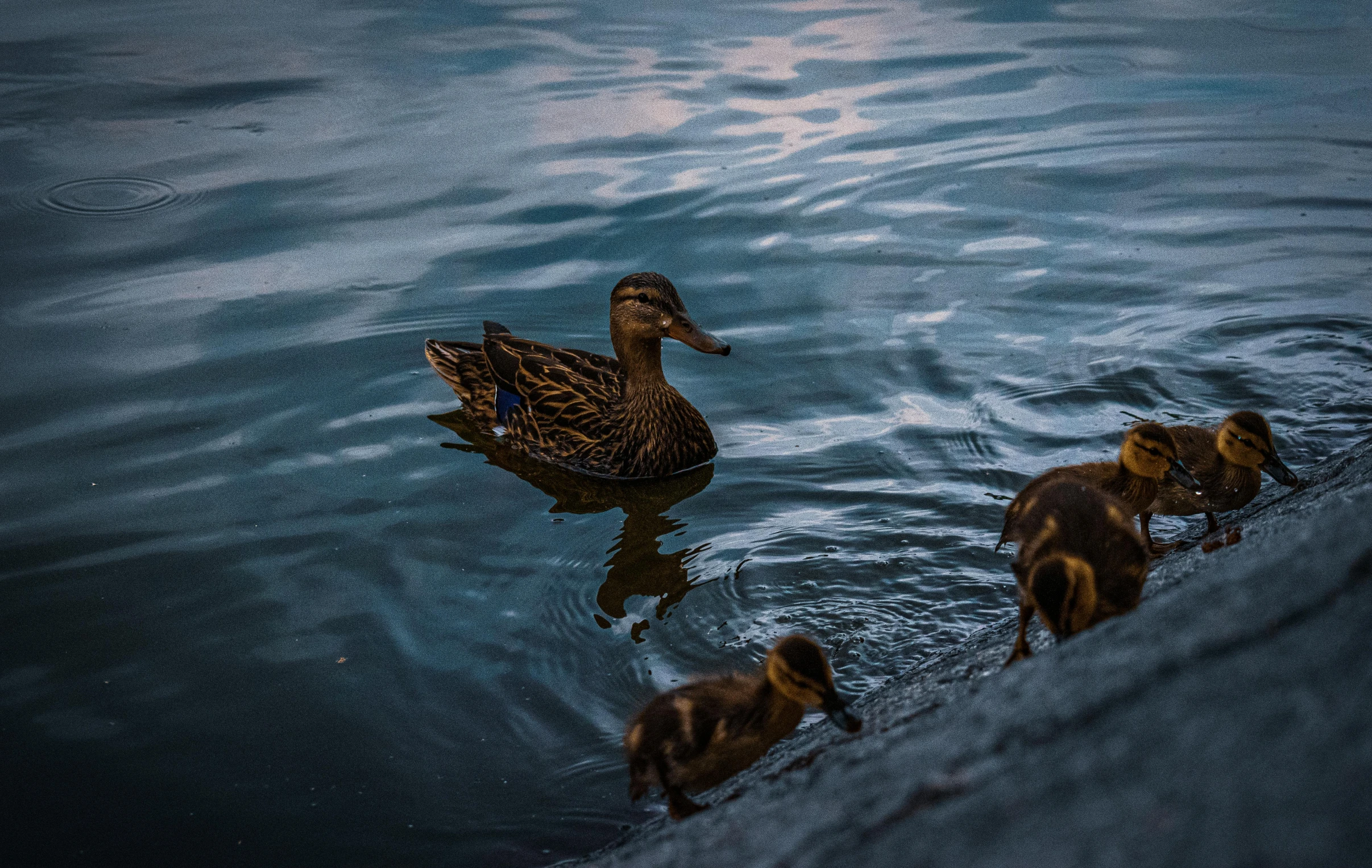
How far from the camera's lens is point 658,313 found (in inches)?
247

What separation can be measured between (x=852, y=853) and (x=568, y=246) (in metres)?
7.24

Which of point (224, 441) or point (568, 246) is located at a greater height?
point (568, 246)

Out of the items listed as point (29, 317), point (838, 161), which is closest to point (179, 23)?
point (29, 317)

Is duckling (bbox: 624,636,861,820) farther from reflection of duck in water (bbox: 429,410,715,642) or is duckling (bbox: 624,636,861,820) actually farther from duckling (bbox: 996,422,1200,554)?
duckling (bbox: 996,422,1200,554)

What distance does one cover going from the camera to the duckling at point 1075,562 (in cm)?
297

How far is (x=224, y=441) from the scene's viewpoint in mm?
6234

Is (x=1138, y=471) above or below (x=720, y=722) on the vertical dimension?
above

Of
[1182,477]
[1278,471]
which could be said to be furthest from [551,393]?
[1278,471]

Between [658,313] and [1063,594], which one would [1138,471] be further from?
[658,313]

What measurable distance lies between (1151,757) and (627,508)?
449 centimetres

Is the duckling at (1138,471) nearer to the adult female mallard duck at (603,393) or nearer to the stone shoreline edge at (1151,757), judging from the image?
the adult female mallard duck at (603,393)

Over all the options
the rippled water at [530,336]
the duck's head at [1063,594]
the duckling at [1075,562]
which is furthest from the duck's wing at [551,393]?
the duck's head at [1063,594]

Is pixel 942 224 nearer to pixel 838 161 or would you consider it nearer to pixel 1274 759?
pixel 838 161

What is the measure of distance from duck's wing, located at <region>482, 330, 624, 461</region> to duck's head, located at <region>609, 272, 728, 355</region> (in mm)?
478
